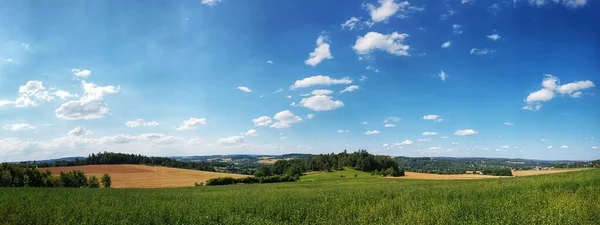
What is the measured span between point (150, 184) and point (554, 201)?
310 ft

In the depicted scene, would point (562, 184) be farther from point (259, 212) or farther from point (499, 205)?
point (259, 212)

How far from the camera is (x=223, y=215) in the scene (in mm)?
26656

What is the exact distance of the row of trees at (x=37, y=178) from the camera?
10139 centimetres

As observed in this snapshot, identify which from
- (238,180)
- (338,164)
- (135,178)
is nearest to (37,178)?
(135,178)

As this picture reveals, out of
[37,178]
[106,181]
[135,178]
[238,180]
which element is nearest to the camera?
[37,178]

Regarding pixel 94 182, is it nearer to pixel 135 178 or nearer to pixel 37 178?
pixel 135 178

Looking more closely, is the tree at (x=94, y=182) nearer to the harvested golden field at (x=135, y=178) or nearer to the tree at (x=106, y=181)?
the tree at (x=106, y=181)

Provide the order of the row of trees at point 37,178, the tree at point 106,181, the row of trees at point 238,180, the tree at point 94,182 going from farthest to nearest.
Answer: the tree at point 94,182
the row of trees at point 238,180
the tree at point 106,181
the row of trees at point 37,178

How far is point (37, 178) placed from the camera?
10419 cm

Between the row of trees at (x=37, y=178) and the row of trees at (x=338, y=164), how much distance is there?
59.1 metres

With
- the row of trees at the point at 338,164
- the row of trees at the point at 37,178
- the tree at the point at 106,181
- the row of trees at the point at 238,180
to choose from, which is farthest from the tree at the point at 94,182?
the row of trees at the point at 338,164

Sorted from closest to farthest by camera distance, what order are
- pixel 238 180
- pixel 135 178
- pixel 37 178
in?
pixel 37 178 < pixel 238 180 < pixel 135 178

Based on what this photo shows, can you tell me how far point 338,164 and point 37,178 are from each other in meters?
109

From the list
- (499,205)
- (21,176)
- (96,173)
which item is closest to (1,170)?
(21,176)
